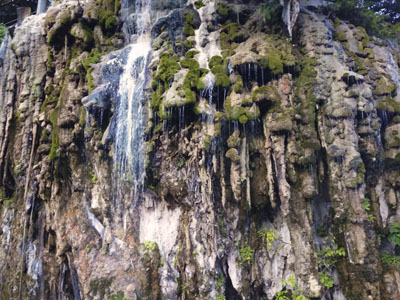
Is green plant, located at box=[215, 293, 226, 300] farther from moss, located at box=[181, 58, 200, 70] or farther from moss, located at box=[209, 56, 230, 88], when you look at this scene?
moss, located at box=[181, 58, 200, 70]

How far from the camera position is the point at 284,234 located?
29.1 feet

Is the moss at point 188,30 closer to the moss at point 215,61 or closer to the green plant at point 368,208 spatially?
the moss at point 215,61

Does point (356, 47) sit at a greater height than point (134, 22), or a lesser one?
lesser

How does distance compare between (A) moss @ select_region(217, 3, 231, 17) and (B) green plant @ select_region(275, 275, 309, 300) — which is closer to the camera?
(B) green plant @ select_region(275, 275, 309, 300)

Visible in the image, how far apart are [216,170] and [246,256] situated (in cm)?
270

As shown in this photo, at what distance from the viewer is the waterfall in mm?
9570

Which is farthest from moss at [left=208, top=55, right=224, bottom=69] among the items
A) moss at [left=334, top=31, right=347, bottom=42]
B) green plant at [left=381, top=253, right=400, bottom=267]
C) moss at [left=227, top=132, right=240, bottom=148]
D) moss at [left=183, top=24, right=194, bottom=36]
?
green plant at [left=381, top=253, right=400, bottom=267]

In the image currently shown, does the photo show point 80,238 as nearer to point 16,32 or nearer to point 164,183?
point 164,183

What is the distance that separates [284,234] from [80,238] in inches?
248

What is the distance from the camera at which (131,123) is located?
9.78 metres

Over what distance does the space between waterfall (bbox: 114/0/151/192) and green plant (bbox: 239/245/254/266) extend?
375 cm

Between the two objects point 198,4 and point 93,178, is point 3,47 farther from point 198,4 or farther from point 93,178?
point 198,4

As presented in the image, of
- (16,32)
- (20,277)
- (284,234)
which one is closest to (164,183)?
(284,234)

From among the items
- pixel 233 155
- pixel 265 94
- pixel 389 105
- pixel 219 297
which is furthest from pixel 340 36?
pixel 219 297
